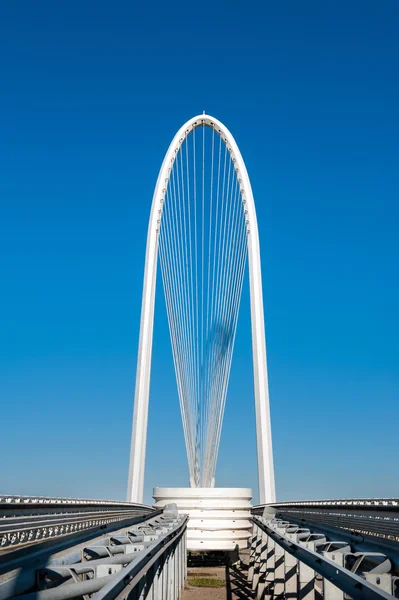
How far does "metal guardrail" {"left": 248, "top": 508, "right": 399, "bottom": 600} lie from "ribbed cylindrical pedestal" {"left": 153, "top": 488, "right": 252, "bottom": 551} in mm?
13302

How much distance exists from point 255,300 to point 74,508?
23.6 m

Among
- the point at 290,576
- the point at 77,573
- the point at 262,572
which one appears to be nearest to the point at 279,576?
the point at 290,576

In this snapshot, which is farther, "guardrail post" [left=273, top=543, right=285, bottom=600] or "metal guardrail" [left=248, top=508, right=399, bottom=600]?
"guardrail post" [left=273, top=543, right=285, bottom=600]

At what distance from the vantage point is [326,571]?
6461 millimetres

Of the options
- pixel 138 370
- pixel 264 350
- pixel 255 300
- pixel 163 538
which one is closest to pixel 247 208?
pixel 255 300

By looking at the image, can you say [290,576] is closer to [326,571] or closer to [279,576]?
[279,576]

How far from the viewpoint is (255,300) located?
1577 inches

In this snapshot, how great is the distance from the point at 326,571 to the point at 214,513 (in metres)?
23.1

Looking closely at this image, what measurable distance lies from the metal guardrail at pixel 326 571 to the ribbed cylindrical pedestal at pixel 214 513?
1330 centimetres

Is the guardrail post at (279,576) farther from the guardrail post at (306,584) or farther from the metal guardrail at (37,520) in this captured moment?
the metal guardrail at (37,520)

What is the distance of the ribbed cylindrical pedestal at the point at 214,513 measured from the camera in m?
28.2

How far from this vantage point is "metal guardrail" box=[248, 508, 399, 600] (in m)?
5.48

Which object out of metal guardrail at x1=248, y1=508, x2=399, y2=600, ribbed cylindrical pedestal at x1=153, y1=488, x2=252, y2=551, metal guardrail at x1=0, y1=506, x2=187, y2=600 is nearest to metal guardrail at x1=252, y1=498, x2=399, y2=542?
metal guardrail at x1=248, y1=508, x2=399, y2=600

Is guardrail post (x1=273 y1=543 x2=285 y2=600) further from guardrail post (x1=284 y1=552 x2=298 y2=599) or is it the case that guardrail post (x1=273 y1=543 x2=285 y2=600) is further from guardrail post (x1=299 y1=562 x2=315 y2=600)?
guardrail post (x1=299 y1=562 x2=315 y2=600)
